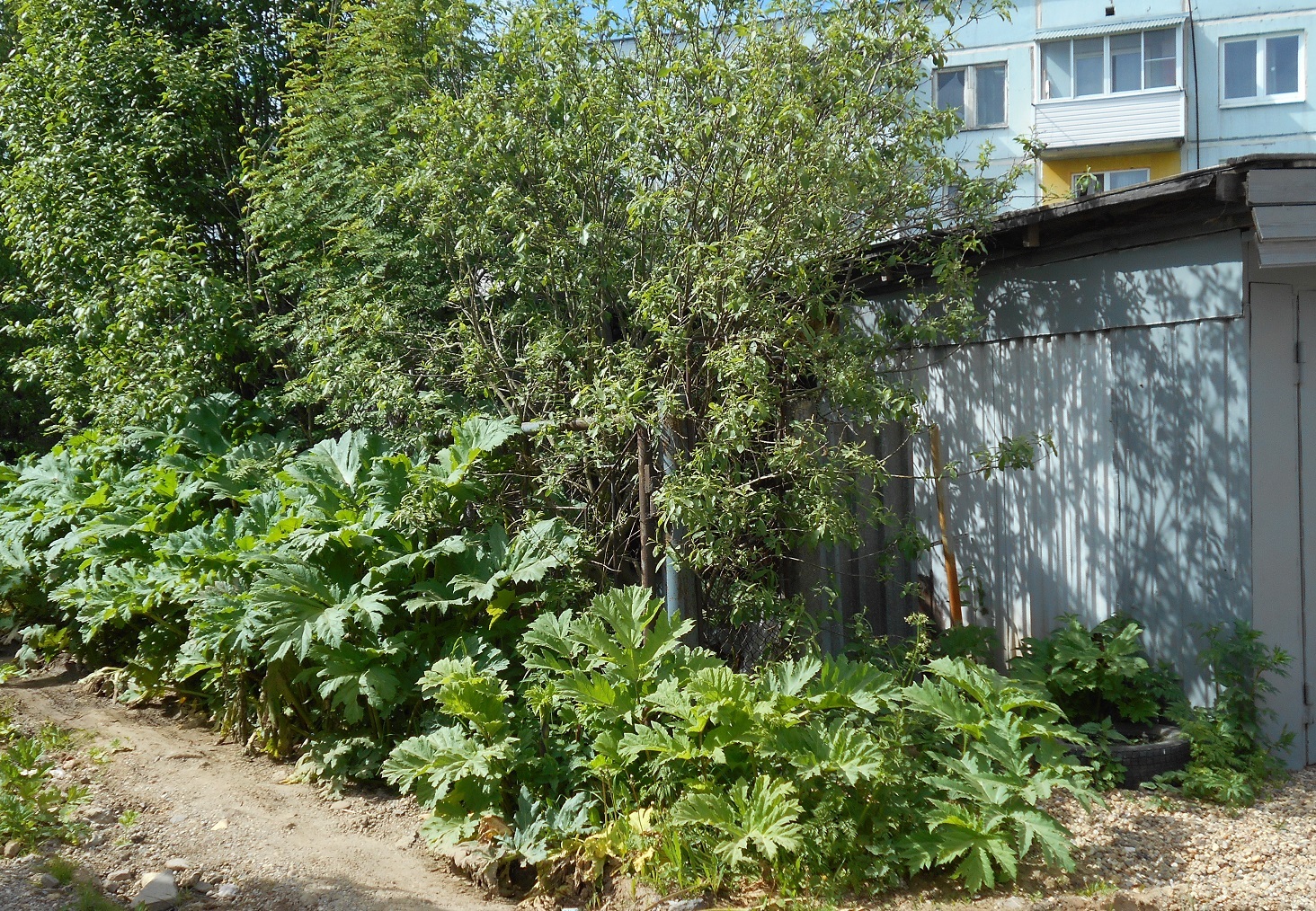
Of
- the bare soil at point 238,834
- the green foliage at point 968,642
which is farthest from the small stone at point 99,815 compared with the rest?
the green foliage at point 968,642

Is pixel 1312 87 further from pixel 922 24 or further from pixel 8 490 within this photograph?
pixel 8 490

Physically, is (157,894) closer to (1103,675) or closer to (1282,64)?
(1103,675)

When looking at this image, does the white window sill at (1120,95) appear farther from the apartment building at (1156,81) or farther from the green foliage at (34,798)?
the green foliage at (34,798)

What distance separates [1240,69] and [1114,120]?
307cm

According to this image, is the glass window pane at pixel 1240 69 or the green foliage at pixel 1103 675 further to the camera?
the glass window pane at pixel 1240 69

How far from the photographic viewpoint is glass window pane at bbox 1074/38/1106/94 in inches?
872

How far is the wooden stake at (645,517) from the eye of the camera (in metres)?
5.23

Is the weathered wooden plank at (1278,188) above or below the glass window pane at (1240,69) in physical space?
below

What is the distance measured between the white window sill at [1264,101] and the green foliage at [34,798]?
24280 millimetres

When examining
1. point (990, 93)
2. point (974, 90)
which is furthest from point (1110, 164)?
point (974, 90)

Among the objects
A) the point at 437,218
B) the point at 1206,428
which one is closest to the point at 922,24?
the point at 1206,428

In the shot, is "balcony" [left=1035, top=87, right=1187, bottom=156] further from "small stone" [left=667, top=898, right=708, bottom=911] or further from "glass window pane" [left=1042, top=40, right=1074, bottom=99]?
"small stone" [left=667, top=898, right=708, bottom=911]

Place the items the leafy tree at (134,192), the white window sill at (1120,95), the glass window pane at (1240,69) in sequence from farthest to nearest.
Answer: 1. the glass window pane at (1240,69)
2. the white window sill at (1120,95)
3. the leafy tree at (134,192)

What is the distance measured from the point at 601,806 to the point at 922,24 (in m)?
3.99
